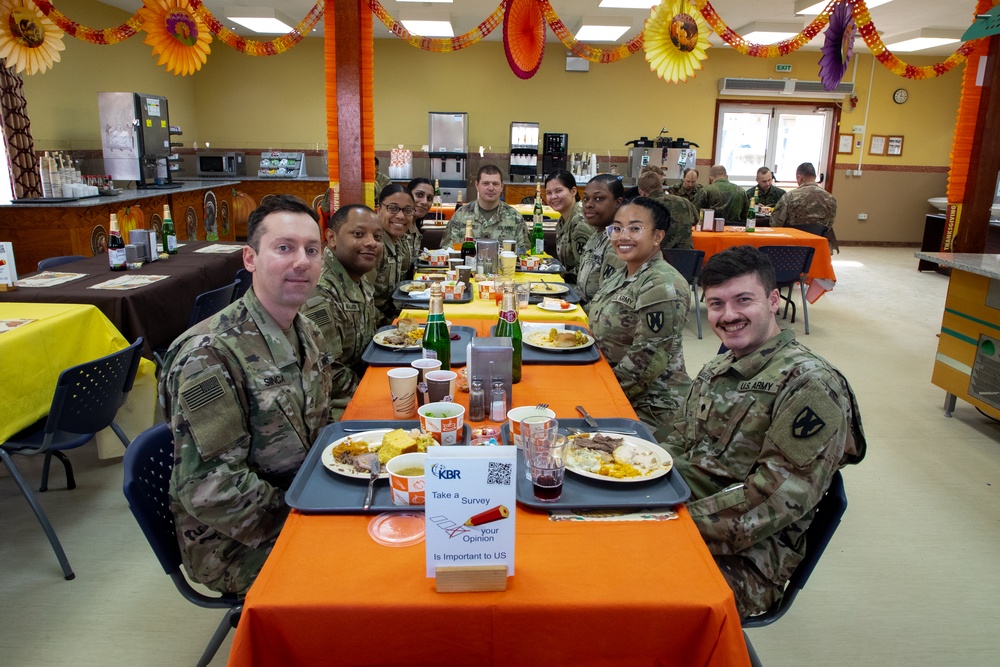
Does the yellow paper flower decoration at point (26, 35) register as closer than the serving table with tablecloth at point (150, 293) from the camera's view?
No

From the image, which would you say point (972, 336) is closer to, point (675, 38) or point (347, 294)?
point (675, 38)

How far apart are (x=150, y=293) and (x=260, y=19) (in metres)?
7.16

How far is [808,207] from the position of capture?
8.00 m

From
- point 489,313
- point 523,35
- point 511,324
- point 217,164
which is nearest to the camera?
point 511,324

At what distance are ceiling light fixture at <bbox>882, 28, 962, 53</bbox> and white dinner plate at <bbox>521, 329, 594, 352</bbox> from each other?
9.88 m

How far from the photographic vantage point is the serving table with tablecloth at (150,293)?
3588 millimetres

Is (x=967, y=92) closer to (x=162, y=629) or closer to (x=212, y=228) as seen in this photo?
(x=162, y=629)

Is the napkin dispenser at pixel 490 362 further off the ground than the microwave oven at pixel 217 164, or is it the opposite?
the microwave oven at pixel 217 164

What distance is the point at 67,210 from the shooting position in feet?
20.0

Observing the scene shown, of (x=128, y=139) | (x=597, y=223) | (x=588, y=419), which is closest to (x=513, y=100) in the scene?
→ (x=128, y=139)

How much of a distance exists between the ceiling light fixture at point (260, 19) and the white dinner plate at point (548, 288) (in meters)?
7.27

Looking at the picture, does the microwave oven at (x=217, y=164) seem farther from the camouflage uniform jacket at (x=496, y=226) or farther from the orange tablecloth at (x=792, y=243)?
the orange tablecloth at (x=792, y=243)

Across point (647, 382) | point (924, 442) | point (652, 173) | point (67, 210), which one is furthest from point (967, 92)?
point (67, 210)

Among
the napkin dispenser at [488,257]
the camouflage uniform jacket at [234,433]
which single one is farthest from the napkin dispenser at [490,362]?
the napkin dispenser at [488,257]
